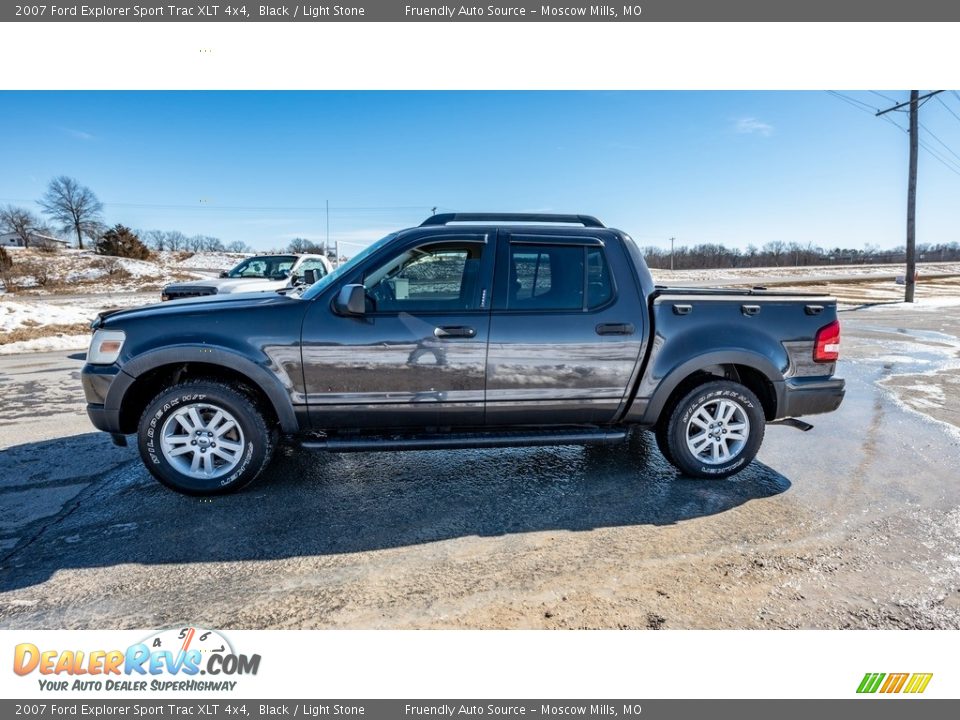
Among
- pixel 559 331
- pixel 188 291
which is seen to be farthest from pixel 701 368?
pixel 188 291

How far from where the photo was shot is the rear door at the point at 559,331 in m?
3.58

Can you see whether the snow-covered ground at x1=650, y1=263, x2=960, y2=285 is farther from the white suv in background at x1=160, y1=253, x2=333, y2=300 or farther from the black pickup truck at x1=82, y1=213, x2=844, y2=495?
the black pickup truck at x1=82, y1=213, x2=844, y2=495

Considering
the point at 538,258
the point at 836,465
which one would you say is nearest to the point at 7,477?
the point at 538,258

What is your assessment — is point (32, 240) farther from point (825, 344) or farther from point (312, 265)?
point (825, 344)

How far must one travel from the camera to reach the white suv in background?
1083 cm

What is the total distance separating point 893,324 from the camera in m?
13.6

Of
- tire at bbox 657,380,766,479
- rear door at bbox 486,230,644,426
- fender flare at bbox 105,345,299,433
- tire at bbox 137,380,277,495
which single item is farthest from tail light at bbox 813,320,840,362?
tire at bbox 137,380,277,495

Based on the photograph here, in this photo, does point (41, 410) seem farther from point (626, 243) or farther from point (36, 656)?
point (626, 243)

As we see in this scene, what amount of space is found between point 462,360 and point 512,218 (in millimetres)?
1297

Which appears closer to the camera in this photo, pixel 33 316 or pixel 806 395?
pixel 806 395

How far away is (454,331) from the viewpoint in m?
3.49

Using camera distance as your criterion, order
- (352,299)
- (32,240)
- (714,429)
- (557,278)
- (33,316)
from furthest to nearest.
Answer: (32,240), (33,316), (714,429), (557,278), (352,299)

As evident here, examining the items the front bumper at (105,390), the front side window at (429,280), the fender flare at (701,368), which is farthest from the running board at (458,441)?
the front bumper at (105,390)

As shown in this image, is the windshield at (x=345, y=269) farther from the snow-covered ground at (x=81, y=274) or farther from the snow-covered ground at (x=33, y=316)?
the snow-covered ground at (x=81, y=274)
